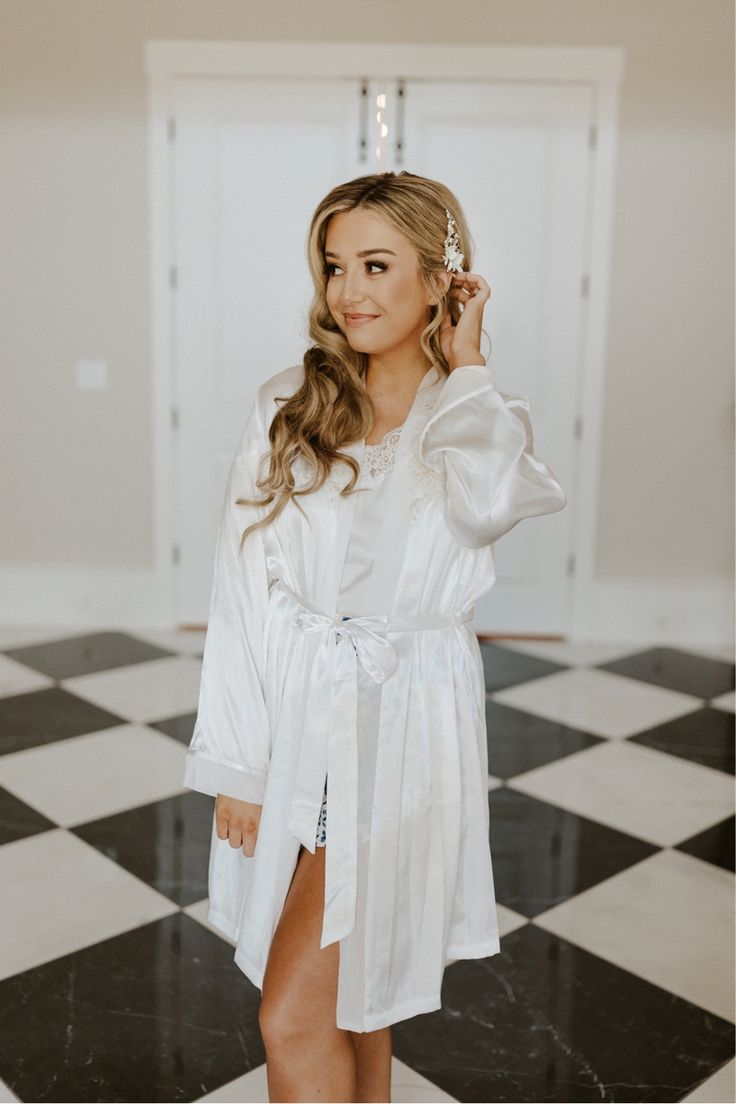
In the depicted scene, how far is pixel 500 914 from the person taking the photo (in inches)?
91.1

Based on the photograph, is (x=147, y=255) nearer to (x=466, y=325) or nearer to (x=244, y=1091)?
(x=466, y=325)

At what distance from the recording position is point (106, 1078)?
1.76 metres

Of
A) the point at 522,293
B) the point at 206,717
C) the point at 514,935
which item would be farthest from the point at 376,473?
the point at 522,293

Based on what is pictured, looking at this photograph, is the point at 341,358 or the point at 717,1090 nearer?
the point at 341,358

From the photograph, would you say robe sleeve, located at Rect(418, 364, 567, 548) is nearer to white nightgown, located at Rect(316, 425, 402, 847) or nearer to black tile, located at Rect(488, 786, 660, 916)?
white nightgown, located at Rect(316, 425, 402, 847)

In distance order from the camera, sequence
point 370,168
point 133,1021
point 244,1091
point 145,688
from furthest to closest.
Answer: point 370,168 → point 145,688 → point 133,1021 → point 244,1091

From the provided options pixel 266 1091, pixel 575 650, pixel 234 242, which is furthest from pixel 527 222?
pixel 266 1091

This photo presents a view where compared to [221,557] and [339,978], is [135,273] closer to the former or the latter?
[221,557]

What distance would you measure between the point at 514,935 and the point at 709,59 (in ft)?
A: 11.7

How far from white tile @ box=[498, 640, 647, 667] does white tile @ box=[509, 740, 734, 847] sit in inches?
38.7

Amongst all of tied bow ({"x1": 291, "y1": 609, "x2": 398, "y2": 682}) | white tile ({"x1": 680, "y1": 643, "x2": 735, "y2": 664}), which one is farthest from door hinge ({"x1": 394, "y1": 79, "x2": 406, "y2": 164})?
tied bow ({"x1": 291, "y1": 609, "x2": 398, "y2": 682})

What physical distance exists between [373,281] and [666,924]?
160 cm

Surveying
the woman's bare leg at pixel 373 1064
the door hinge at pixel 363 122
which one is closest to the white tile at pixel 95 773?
the woman's bare leg at pixel 373 1064

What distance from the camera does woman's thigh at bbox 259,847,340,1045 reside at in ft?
4.33
